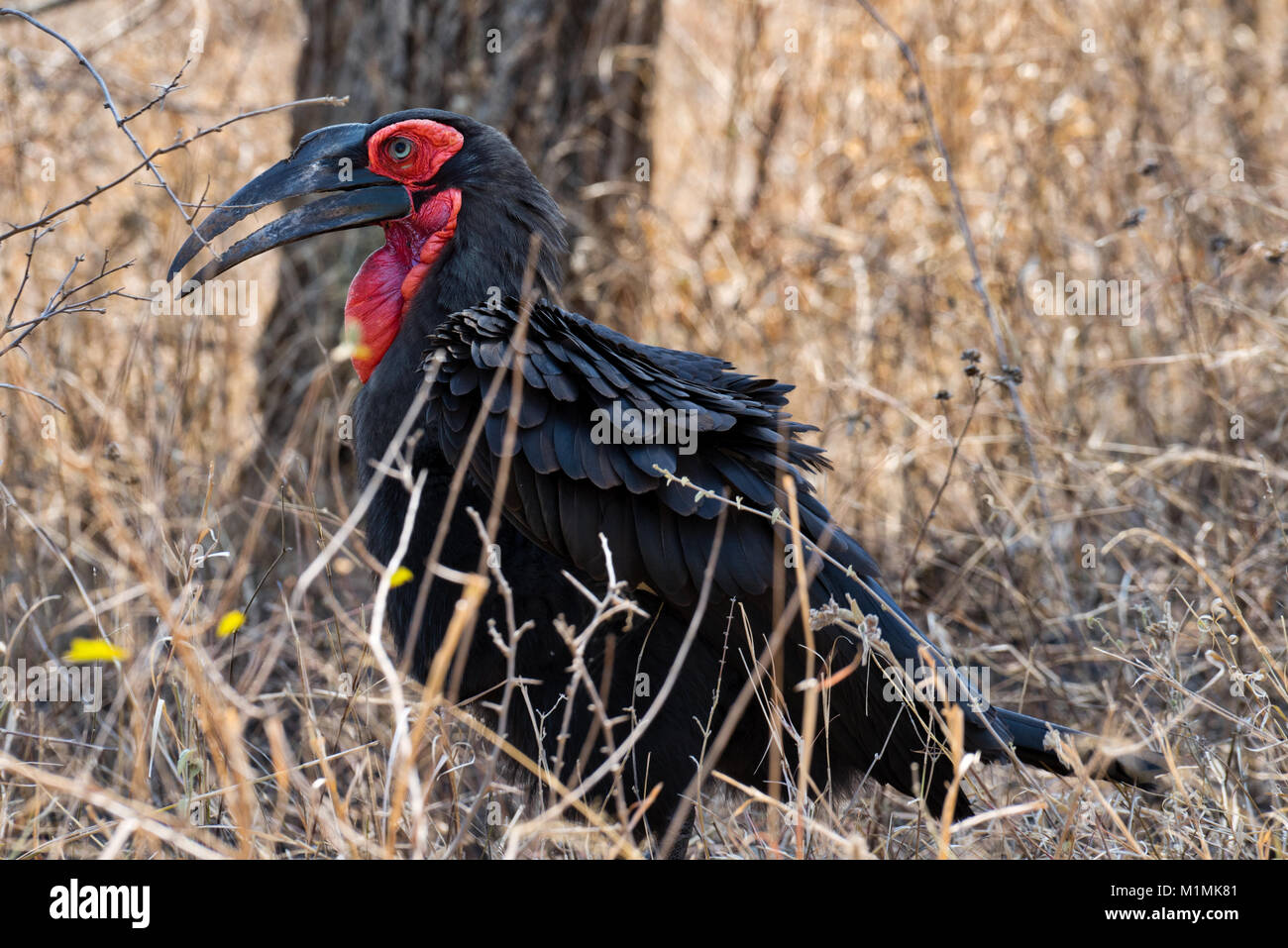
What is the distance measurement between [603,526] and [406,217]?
1.07 m

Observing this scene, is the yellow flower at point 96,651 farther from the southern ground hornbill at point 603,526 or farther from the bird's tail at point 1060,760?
the bird's tail at point 1060,760

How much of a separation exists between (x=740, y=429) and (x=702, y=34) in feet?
19.1

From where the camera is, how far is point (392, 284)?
3271 millimetres

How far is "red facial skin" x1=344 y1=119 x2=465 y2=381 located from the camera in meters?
3.23

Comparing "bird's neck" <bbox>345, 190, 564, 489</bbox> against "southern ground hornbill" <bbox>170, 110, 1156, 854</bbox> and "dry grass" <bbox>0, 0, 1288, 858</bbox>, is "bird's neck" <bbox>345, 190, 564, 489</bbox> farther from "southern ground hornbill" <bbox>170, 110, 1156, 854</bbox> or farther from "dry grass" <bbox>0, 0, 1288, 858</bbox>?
"dry grass" <bbox>0, 0, 1288, 858</bbox>

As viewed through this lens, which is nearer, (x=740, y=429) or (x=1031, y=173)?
(x=740, y=429)

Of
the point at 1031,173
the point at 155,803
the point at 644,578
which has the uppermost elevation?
the point at 1031,173

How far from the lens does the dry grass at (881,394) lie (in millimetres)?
3121

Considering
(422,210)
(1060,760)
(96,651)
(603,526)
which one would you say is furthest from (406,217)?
(1060,760)

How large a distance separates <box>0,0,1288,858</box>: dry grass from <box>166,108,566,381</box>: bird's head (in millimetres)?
316
